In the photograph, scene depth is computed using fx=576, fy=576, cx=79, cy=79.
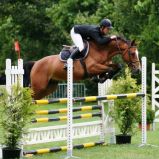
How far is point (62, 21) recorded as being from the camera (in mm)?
33875

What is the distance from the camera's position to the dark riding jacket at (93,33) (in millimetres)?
11070

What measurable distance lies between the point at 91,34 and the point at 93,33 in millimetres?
94

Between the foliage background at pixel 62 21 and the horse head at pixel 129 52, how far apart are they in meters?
14.1

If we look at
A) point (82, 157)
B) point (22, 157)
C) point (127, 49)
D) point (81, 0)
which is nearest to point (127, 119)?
point (127, 49)

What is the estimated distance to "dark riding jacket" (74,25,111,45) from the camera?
11.1 meters

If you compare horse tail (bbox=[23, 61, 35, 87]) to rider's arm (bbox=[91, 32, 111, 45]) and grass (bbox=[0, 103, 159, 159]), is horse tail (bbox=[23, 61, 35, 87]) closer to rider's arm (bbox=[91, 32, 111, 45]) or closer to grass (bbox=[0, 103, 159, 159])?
grass (bbox=[0, 103, 159, 159])

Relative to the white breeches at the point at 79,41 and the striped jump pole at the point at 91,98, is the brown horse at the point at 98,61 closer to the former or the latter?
the white breeches at the point at 79,41

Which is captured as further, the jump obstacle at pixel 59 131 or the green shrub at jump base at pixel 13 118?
the jump obstacle at pixel 59 131

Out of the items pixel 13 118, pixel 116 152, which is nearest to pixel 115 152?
pixel 116 152

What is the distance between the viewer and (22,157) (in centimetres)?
887

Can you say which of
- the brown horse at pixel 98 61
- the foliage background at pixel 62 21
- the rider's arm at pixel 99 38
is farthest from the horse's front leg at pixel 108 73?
the foliage background at pixel 62 21

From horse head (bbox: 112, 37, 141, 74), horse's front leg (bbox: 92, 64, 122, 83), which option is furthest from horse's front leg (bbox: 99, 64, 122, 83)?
horse head (bbox: 112, 37, 141, 74)

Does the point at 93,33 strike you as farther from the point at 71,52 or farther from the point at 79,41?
the point at 71,52

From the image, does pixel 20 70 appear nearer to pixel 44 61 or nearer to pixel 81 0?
pixel 44 61
